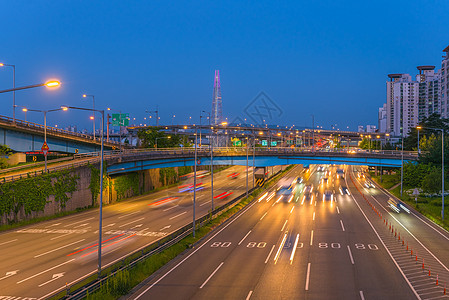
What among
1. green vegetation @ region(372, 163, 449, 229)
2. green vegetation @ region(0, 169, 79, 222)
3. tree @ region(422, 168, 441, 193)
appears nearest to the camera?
green vegetation @ region(0, 169, 79, 222)

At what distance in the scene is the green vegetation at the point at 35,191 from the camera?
4103 cm

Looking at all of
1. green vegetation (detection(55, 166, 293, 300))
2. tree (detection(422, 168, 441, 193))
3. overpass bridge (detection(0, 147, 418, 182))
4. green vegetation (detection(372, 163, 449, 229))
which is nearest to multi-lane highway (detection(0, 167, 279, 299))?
green vegetation (detection(55, 166, 293, 300))

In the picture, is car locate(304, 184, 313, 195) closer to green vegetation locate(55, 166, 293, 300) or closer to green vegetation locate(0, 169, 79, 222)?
green vegetation locate(55, 166, 293, 300)

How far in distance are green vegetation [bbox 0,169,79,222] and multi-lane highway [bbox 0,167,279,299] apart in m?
2.57

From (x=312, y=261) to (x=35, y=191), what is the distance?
32341 millimetres

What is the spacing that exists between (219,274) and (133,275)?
16.7 ft

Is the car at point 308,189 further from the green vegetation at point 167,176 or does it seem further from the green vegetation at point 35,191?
the green vegetation at point 35,191

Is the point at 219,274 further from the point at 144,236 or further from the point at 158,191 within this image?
the point at 158,191

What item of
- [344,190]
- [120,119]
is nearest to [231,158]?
[120,119]

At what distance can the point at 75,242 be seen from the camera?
1328 inches

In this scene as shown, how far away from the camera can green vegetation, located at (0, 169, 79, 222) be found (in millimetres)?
41031

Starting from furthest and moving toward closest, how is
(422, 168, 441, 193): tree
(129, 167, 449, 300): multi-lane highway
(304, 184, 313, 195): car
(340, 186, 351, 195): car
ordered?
(304, 184, 313, 195): car < (340, 186, 351, 195): car < (422, 168, 441, 193): tree < (129, 167, 449, 300): multi-lane highway

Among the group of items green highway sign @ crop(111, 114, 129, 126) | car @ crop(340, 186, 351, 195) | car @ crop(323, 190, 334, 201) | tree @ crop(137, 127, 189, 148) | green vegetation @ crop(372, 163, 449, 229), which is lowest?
car @ crop(340, 186, 351, 195)

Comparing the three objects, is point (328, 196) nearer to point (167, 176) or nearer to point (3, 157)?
point (167, 176)
